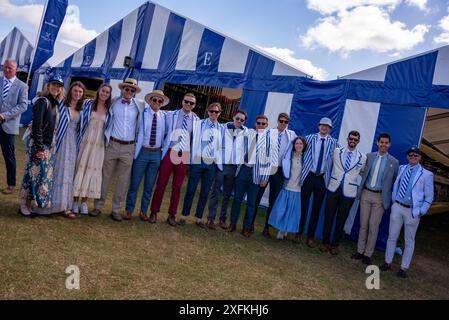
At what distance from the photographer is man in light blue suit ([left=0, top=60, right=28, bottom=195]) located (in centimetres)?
465

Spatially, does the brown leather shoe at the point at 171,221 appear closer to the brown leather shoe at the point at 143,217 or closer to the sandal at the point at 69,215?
the brown leather shoe at the point at 143,217

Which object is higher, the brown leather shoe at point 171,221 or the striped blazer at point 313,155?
the striped blazer at point 313,155

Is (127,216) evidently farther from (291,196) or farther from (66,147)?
(291,196)

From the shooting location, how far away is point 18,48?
14.9m

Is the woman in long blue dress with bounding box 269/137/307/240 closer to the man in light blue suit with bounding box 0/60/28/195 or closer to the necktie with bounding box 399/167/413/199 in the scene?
the necktie with bounding box 399/167/413/199

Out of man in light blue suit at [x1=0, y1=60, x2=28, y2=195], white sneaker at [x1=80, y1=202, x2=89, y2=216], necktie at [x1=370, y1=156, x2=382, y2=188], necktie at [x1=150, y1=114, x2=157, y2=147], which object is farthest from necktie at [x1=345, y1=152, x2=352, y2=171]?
man in light blue suit at [x1=0, y1=60, x2=28, y2=195]

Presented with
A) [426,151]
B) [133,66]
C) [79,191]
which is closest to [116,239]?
[79,191]

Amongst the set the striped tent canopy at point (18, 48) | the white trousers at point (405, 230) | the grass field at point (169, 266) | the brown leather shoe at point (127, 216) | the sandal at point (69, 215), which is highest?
the striped tent canopy at point (18, 48)

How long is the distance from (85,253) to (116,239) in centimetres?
51

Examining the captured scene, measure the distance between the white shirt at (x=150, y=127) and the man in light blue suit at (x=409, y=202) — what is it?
2870 millimetres

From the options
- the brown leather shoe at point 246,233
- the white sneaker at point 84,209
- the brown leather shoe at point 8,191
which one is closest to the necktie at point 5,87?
the brown leather shoe at point 8,191

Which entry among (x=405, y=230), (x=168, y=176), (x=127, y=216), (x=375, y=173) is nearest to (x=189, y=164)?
(x=168, y=176)

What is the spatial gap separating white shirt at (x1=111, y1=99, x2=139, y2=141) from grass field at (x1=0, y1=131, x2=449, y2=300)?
103 cm

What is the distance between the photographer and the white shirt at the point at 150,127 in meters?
4.25
